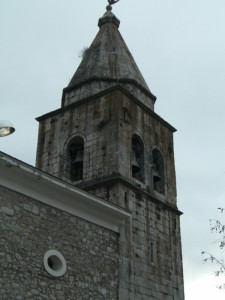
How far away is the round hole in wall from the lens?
11.0 meters

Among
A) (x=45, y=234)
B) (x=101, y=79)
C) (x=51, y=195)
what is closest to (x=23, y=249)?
(x=45, y=234)

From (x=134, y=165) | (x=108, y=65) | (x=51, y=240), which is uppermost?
(x=108, y=65)

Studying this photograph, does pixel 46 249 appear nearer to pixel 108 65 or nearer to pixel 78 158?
pixel 78 158

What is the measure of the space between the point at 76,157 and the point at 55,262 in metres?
5.17

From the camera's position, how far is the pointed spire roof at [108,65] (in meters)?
17.4

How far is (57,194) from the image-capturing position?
460 inches

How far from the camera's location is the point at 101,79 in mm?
17312

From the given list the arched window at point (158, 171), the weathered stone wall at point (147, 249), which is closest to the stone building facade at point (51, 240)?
the weathered stone wall at point (147, 249)

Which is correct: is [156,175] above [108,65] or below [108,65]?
below

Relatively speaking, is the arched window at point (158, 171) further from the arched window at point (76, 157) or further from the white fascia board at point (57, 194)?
the white fascia board at point (57, 194)

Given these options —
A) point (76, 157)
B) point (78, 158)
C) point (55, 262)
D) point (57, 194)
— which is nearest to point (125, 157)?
point (78, 158)

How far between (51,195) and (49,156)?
4.95 m

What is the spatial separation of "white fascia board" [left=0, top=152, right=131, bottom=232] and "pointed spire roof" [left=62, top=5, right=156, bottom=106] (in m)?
5.43

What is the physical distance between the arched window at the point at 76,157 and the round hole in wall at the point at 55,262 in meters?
4.61
